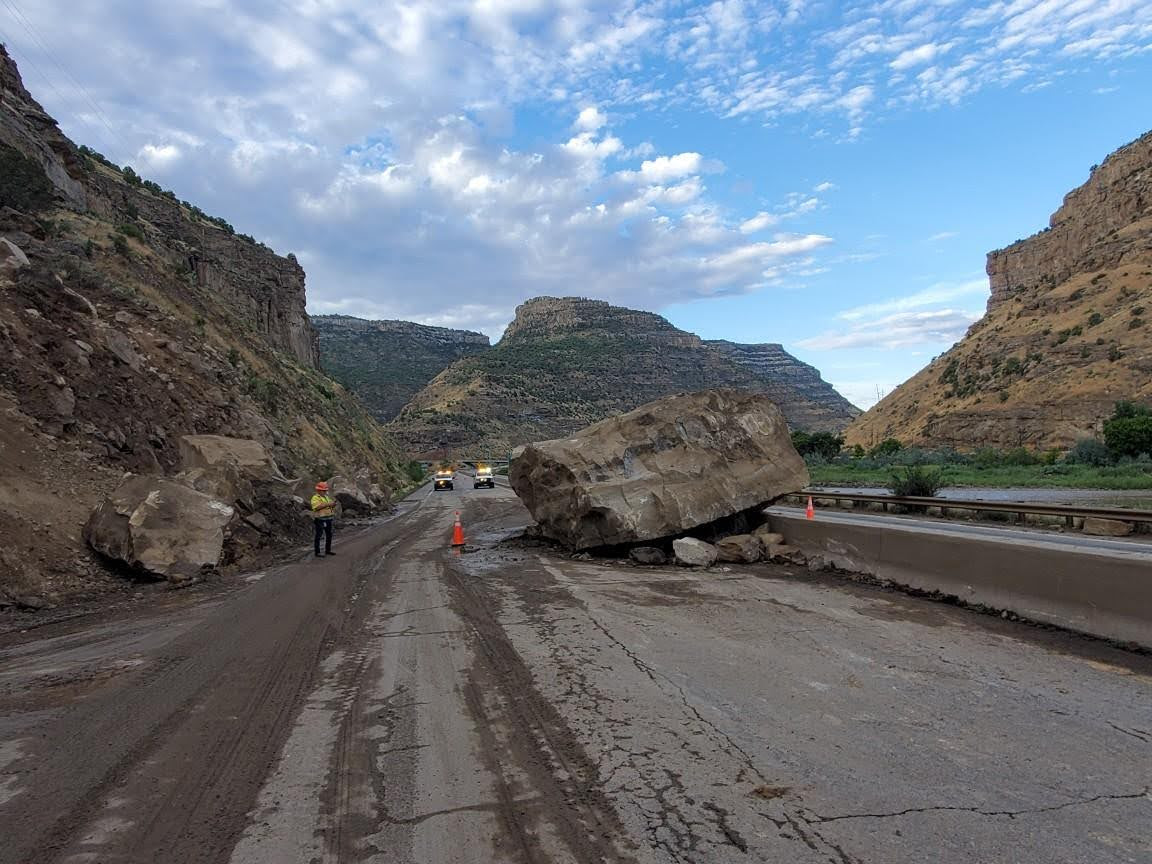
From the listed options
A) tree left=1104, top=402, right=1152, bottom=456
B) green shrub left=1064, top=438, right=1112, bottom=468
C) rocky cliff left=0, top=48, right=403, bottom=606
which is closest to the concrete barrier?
rocky cliff left=0, top=48, right=403, bottom=606

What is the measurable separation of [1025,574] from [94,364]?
18.3 metres

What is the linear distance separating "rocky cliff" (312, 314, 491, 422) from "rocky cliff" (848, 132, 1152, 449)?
9165 cm

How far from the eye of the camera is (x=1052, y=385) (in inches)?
2255

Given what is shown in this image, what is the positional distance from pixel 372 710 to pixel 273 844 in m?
1.84

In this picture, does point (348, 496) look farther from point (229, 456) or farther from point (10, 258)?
point (10, 258)

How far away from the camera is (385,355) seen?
162 meters

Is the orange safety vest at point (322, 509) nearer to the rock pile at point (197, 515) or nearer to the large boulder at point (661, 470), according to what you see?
the rock pile at point (197, 515)

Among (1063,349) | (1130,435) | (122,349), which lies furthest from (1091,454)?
(122,349)

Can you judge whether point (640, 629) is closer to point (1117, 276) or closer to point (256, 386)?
point (256, 386)

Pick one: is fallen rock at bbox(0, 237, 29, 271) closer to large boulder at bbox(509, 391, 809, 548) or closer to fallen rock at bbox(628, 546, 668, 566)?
large boulder at bbox(509, 391, 809, 548)

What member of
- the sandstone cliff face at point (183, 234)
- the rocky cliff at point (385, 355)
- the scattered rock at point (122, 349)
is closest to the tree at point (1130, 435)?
the scattered rock at point (122, 349)

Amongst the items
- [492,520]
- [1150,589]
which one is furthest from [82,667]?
[492,520]

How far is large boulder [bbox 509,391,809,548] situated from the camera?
12.8 m

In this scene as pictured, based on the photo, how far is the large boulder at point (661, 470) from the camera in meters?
12.8
